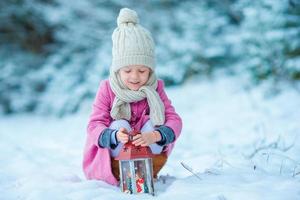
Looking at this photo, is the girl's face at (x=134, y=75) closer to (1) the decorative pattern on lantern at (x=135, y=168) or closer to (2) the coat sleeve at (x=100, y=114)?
(2) the coat sleeve at (x=100, y=114)

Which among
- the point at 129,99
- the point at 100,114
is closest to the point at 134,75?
the point at 129,99

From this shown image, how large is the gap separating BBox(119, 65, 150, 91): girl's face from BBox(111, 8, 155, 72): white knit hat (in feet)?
0.11

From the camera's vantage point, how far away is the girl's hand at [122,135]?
212 centimetres

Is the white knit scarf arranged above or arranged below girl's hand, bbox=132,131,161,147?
above

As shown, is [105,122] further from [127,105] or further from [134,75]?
[134,75]

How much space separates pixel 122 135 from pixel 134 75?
1.15ft

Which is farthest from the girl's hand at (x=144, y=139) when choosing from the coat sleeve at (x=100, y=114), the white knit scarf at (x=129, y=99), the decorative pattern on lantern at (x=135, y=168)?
the coat sleeve at (x=100, y=114)

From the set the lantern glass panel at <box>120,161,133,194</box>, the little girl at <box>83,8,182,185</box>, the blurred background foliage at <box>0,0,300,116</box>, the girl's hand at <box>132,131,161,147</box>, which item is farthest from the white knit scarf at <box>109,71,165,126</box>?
the blurred background foliage at <box>0,0,300,116</box>

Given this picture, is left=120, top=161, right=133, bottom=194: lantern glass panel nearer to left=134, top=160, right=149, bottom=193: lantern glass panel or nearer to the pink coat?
left=134, top=160, right=149, bottom=193: lantern glass panel

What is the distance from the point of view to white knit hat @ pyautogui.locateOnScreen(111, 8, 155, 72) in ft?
7.63

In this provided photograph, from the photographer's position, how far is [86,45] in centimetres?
739

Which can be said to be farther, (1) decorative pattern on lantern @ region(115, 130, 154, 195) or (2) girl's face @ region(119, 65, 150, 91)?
(2) girl's face @ region(119, 65, 150, 91)

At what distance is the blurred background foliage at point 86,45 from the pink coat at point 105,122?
3.83m

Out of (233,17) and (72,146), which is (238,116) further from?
(233,17)
